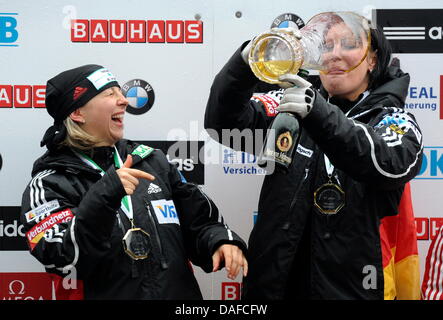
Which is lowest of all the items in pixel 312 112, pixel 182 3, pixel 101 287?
pixel 101 287

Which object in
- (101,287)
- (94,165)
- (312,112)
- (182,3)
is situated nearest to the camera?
(312,112)

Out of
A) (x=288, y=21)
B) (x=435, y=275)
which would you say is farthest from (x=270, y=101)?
(x=435, y=275)

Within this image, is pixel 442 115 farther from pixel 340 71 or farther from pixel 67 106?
pixel 67 106

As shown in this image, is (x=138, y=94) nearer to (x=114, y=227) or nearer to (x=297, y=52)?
(x=114, y=227)

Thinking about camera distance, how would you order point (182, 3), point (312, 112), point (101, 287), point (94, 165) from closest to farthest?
point (312, 112) < point (101, 287) < point (94, 165) < point (182, 3)

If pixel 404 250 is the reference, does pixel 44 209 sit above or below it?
above

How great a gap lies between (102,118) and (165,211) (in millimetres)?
416

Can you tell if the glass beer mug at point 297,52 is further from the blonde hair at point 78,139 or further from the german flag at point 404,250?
the blonde hair at point 78,139

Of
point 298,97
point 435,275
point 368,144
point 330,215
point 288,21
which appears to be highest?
point 288,21

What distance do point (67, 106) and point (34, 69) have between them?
53cm

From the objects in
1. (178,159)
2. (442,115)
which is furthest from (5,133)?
(442,115)

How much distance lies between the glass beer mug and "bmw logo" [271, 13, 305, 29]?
53 centimetres

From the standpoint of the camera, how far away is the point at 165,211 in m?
2.31

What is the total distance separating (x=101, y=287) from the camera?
7.13 ft
